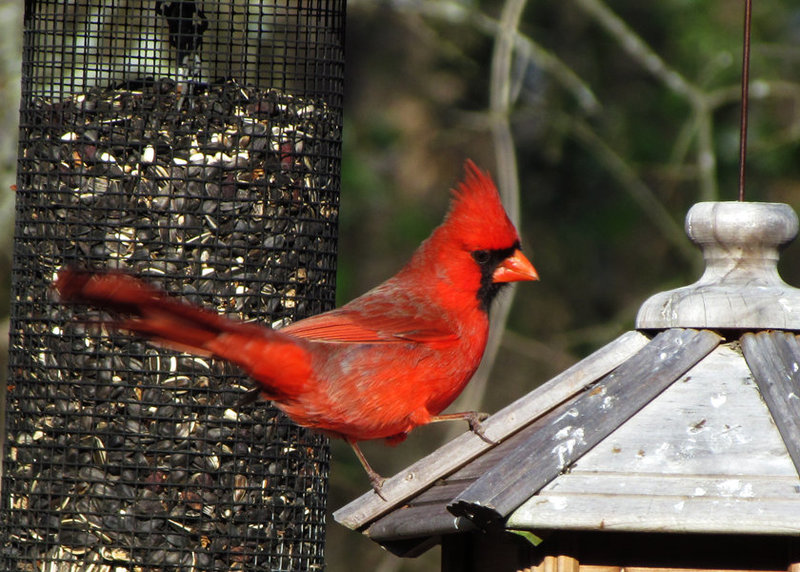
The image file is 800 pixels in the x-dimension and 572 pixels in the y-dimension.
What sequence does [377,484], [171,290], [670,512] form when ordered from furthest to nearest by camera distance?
[171,290] < [377,484] < [670,512]

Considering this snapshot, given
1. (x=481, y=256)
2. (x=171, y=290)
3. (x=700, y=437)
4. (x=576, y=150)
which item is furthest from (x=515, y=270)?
(x=576, y=150)

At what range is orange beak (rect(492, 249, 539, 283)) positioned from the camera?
3.78 m

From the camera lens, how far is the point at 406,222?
7902 millimetres

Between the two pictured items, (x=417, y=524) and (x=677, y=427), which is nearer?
(x=677, y=427)

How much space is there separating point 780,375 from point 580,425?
15.6 inches

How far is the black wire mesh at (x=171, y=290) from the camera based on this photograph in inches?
146

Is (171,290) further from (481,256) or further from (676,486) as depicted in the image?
(676,486)

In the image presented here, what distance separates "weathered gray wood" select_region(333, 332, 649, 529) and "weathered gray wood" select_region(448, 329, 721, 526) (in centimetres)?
16

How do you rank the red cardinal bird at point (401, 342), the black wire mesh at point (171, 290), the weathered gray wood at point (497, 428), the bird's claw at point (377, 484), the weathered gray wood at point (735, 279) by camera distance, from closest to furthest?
the weathered gray wood at point (735, 279), the weathered gray wood at point (497, 428), the bird's claw at point (377, 484), the red cardinal bird at point (401, 342), the black wire mesh at point (171, 290)

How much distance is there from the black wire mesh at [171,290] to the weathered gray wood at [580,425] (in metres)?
1.36

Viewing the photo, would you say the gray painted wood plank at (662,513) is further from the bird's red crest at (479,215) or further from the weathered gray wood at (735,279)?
the bird's red crest at (479,215)

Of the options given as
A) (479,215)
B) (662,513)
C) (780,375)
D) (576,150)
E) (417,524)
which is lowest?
(417,524)

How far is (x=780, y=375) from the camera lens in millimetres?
2512

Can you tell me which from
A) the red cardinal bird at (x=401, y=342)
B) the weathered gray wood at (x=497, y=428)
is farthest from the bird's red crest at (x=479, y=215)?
the weathered gray wood at (x=497, y=428)
